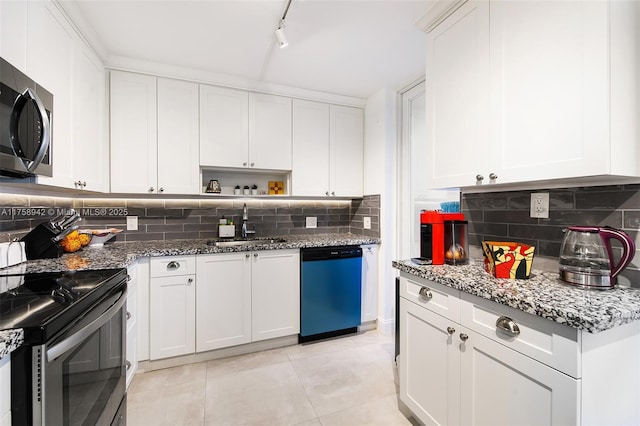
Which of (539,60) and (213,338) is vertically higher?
(539,60)

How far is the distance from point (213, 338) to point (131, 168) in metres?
1.57

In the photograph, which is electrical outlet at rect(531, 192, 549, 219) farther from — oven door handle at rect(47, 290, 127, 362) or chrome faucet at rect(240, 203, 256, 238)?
chrome faucet at rect(240, 203, 256, 238)

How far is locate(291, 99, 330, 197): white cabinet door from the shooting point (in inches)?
116

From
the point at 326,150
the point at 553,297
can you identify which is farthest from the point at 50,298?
the point at 326,150

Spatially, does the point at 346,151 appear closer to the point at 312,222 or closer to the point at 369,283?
the point at 312,222

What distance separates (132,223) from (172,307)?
94 cm

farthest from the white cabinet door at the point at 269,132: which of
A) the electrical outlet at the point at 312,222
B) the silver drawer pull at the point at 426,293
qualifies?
the silver drawer pull at the point at 426,293

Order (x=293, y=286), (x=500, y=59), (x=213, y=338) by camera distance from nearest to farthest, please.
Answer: (x=500, y=59)
(x=213, y=338)
(x=293, y=286)

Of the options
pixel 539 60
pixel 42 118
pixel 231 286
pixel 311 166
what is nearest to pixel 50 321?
pixel 42 118

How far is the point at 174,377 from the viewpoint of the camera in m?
2.15

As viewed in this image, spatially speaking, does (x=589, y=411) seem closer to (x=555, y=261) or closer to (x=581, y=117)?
(x=555, y=261)

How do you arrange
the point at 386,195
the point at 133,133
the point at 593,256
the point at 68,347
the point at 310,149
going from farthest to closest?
the point at 310,149 → the point at 386,195 → the point at 133,133 → the point at 593,256 → the point at 68,347

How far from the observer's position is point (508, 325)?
1088 millimetres

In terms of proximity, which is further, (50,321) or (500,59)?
(500,59)
